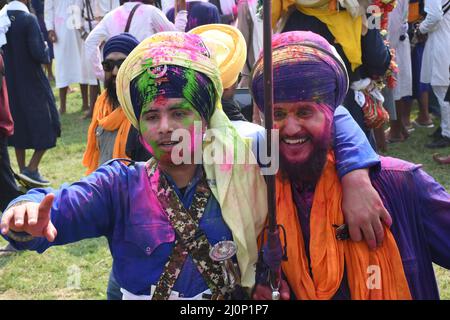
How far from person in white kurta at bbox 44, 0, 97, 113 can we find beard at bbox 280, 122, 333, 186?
26.4ft

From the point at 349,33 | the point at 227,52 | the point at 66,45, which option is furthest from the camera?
the point at 66,45

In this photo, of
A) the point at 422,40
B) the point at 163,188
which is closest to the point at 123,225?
the point at 163,188

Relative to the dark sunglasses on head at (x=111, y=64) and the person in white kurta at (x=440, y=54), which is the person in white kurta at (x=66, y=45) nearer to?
the person in white kurta at (x=440, y=54)

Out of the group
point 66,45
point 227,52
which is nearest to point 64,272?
point 227,52

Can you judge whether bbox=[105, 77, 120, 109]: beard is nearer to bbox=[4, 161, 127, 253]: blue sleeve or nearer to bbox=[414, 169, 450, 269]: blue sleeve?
bbox=[4, 161, 127, 253]: blue sleeve

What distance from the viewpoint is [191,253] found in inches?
82.3

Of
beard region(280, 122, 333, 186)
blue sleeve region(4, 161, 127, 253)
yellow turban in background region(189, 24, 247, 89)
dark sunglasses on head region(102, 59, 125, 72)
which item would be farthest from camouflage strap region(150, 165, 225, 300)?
dark sunglasses on head region(102, 59, 125, 72)

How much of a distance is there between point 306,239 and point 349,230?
0.53 ft

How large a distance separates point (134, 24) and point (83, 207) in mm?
3770

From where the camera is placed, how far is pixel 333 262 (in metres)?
2.02

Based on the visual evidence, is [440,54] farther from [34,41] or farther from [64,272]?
[64,272]

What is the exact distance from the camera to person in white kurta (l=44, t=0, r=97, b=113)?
32.4 ft

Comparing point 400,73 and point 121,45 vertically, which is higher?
point 121,45

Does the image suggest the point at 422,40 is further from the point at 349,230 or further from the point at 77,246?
the point at 349,230
